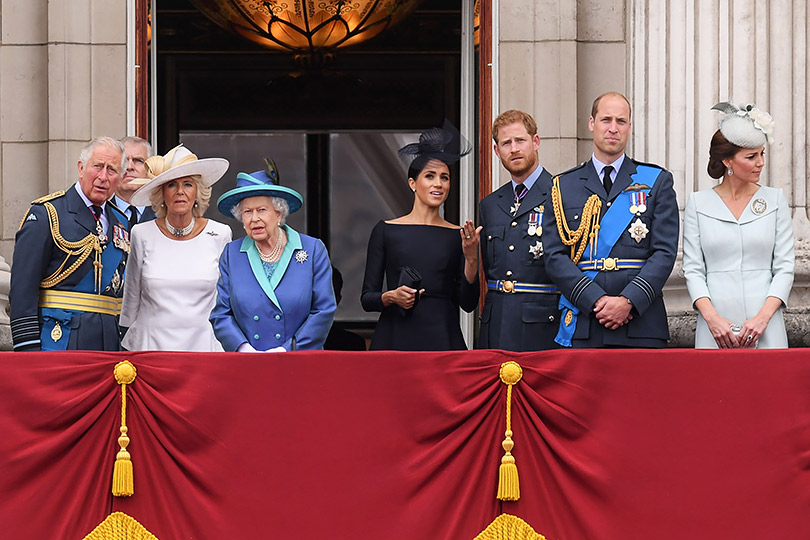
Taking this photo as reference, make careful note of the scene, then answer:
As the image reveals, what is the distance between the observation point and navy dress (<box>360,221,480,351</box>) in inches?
261

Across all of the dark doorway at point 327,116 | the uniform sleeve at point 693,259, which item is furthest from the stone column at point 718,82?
the dark doorway at point 327,116

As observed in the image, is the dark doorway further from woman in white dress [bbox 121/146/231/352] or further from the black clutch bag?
woman in white dress [bbox 121/146/231/352]

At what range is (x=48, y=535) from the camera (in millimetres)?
5262

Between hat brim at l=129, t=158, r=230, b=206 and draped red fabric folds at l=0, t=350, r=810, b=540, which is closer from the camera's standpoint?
draped red fabric folds at l=0, t=350, r=810, b=540

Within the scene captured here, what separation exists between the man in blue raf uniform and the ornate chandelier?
4.88 m

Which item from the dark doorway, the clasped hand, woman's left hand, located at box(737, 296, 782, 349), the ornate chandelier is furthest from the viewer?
the dark doorway

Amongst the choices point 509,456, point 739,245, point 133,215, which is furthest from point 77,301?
point 739,245

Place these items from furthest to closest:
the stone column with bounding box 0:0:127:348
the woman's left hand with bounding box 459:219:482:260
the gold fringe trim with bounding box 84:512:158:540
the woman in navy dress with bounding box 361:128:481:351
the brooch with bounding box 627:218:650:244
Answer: the stone column with bounding box 0:0:127:348
the woman in navy dress with bounding box 361:128:481:351
the woman's left hand with bounding box 459:219:482:260
the brooch with bounding box 627:218:650:244
the gold fringe trim with bounding box 84:512:158:540

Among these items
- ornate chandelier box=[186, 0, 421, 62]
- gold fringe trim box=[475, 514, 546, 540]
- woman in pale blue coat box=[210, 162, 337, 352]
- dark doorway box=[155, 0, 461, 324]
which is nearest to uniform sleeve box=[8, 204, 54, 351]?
woman in pale blue coat box=[210, 162, 337, 352]

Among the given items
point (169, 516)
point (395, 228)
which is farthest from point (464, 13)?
point (169, 516)

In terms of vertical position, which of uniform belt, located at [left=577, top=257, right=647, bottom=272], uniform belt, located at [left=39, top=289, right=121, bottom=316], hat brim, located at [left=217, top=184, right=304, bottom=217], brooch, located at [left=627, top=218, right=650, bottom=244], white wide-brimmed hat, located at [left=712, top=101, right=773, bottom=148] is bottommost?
uniform belt, located at [left=39, top=289, right=121, bottom=316]

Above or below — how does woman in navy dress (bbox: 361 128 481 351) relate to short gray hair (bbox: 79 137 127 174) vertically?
below

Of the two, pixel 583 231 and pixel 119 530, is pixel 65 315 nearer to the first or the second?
pixel 119 530

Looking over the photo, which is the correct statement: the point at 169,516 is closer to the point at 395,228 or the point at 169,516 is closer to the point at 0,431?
the point at 0,431
